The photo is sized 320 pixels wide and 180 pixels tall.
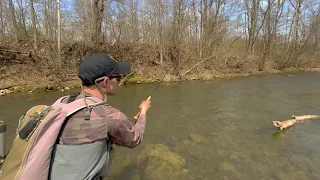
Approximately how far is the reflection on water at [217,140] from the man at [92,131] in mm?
3032

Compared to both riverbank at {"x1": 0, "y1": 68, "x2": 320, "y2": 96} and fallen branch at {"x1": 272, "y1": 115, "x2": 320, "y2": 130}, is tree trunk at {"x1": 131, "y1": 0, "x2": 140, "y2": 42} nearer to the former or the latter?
riverbank at {"x1": 0, "y1": 68, "x2": 320, "y2": 96}

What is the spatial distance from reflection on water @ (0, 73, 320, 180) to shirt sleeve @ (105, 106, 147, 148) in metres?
2.95

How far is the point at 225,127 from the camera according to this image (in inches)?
300

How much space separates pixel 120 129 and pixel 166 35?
19.9 meters

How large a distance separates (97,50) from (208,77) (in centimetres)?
811

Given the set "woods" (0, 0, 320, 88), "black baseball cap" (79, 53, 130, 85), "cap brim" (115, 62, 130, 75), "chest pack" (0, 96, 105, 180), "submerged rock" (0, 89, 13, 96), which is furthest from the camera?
"woods" (0, 0, 320, 88)

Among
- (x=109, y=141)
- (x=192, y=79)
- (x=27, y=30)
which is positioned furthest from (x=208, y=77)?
(x=109, y=141)

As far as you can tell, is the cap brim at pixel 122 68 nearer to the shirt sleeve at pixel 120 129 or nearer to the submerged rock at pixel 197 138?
the shirt sleeve at pixel 120 129

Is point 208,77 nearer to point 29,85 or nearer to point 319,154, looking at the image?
point 29,85

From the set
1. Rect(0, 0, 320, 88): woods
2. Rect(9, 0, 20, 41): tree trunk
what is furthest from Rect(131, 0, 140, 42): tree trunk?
Rect(9, 0, 20, 41): tree trunk

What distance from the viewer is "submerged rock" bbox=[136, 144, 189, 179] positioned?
4.82 metres

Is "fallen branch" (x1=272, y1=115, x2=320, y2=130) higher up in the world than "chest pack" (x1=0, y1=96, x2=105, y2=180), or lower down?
lower down

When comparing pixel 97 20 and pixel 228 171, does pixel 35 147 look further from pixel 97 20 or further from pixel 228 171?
pixel 97 20

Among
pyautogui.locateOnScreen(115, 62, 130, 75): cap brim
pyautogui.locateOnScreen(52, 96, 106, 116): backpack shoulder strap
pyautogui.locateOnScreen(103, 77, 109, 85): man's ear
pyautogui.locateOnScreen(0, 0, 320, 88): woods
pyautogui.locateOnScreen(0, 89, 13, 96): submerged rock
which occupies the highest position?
pyautogui.locateOnScreen(0, 0, 320, 88): woods
